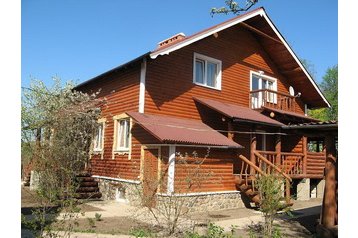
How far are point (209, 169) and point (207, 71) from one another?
4.94 metres

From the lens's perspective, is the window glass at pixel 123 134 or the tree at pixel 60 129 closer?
the tree at pixel 60 129

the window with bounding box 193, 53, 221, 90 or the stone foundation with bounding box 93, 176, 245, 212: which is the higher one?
the window with bounding box 193, 53, 221, 90

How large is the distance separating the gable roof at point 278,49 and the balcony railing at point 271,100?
4.91 ft

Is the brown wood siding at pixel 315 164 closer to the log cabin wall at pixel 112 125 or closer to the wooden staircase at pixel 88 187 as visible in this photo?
the log cabin wall at pixel 112 125

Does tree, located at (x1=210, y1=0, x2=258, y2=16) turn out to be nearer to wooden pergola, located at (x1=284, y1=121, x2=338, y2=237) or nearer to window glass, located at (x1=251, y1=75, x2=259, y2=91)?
wooden pergola, located at (x1=284, y1=121, x2=338, y2=237)

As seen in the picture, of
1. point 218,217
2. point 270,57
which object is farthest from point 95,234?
point 270,57

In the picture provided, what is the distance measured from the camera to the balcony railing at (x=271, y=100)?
56.1ft

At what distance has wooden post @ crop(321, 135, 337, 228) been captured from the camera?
805 cm

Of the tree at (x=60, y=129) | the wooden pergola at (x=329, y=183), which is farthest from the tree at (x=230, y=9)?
the tree at (x=60, y=129)

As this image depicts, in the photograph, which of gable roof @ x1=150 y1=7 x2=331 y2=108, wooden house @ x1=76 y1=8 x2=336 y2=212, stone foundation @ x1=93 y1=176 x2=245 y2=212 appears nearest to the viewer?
stone foundation @ x1=93 y1=176 x2=245 y2=212

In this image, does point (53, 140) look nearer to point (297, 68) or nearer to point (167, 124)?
point (167, 124)

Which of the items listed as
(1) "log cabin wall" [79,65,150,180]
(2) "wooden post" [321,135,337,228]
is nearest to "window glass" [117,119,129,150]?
(1) "log cabin wall" [79,65,150,180]

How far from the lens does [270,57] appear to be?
747 inches

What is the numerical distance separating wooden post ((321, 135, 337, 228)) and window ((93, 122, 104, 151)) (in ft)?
33.3
